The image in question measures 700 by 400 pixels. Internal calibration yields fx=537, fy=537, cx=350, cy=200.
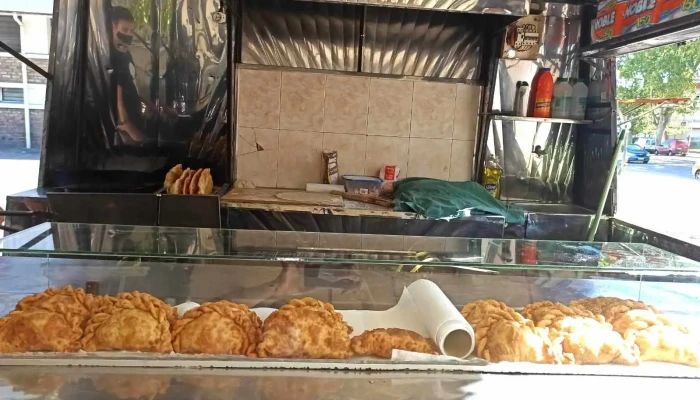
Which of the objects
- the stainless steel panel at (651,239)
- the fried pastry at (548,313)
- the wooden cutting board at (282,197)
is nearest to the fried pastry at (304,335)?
the fried pastry at (548,313)

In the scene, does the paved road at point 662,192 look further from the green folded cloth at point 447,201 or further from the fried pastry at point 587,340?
the fried pastry at point 587,340

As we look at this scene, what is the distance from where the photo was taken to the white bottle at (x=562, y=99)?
11.1 feet

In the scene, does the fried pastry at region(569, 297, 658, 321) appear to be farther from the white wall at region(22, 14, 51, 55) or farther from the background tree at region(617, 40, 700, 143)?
the white wall at region(22, 14, 51, 55)

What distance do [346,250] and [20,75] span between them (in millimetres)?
5873

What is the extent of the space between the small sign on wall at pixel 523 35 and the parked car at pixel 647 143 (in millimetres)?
882

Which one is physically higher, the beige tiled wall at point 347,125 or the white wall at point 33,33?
the white wall at point 33,33

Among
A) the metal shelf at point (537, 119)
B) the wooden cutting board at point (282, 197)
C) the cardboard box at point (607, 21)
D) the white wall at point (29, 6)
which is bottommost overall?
the wooden cutting board at point (282, 197)

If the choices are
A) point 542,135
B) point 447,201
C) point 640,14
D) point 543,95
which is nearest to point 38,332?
point 447,201

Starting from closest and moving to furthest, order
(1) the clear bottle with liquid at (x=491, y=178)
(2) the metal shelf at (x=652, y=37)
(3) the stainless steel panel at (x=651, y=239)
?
(2) the metal shelf at (x=652, y=37)
(3) the stainless steel panel at (x=651, y=239)
(1) the clear bottle with liquid at (x=491, y=178)

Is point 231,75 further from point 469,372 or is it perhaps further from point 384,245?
point 469,372

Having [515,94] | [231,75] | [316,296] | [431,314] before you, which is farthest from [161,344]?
[515,94]

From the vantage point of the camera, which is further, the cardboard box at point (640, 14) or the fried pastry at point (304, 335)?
the cardboard box at point (640, 14)

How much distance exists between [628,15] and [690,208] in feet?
3.89

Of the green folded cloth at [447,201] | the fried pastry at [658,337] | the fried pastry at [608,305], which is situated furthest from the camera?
the green folded cloth at [447,201]
